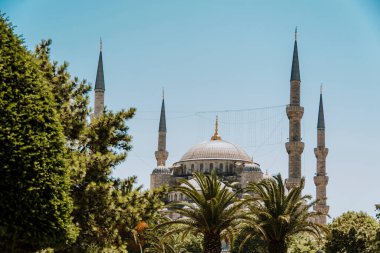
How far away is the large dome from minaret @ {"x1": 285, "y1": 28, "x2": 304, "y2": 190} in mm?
26924

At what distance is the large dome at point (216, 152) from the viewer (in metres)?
102

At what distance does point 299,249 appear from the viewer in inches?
1849

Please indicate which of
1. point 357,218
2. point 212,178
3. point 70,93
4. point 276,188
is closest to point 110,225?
point 70,93

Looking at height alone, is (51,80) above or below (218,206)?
above

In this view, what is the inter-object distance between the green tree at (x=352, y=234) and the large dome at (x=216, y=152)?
184 feet

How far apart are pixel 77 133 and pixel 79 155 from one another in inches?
62.8

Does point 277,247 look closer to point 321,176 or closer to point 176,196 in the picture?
point 321,176

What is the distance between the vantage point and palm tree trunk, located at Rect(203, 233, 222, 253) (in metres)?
29.3

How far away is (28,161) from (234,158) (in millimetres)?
84670

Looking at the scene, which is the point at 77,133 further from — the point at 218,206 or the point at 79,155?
the point at 218,206

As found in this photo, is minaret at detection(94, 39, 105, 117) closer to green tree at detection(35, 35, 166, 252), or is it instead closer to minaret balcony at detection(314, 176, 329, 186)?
minaret balcony at detection(314, 176, 329, 186)

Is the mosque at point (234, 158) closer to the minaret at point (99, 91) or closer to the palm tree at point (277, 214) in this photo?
the minaret at point (99, 91)

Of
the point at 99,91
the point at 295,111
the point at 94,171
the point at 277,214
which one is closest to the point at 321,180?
the point at 295,111

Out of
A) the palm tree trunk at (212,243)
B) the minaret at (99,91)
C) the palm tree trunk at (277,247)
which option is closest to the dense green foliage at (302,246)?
the palm tree trunk at (277,247)
